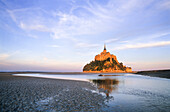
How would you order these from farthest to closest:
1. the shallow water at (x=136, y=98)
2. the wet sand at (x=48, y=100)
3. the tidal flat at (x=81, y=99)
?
the shallow water at (x=136, y=98), the tidal flat at (x=81, y=99), the wet sand at (x=48, y=100)

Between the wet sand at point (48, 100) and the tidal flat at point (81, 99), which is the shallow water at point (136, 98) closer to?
the tidal flat at point (81, 99)

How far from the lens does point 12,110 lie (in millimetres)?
8203

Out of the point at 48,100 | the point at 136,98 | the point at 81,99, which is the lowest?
the point at 136,98

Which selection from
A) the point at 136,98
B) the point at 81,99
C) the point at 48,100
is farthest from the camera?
the point at 136,98

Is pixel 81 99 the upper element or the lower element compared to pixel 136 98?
upper

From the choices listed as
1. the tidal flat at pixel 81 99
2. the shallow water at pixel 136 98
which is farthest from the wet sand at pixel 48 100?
the shallow water at pixel 136 98

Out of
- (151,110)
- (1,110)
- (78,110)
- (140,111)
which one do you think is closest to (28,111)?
(1,110)

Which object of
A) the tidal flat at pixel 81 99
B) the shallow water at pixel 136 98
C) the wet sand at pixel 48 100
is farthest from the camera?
the shallow water at pixel 136 98

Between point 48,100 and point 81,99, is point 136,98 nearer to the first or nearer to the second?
point 81,99

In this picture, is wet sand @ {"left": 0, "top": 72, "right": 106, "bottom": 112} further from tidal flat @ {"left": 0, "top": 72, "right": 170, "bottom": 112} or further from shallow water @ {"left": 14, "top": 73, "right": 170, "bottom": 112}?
shallow water @ {"left": 14, "top": 73, "right": 170, "bottom": 112}

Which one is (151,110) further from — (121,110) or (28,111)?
(28,111)

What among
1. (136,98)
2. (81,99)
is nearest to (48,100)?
(81,99)

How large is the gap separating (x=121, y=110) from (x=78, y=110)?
3.79m

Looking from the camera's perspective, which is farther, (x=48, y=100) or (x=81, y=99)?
(x=81, y=99)
